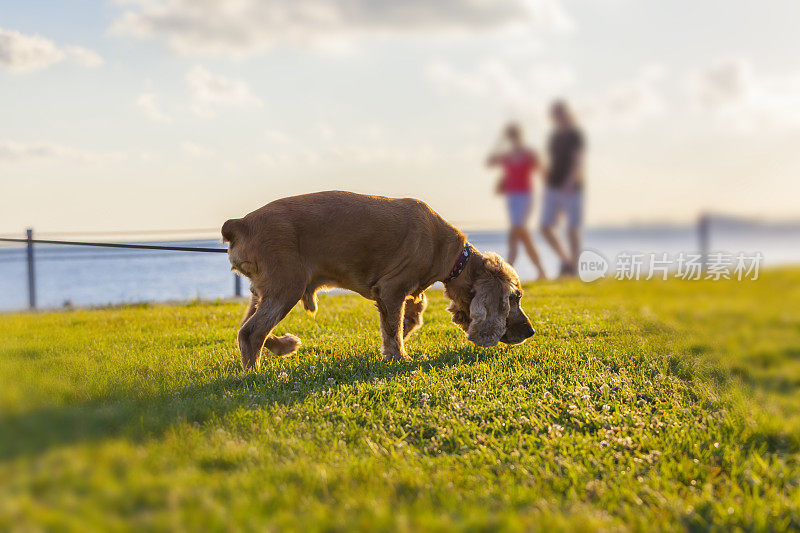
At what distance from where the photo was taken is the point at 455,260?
19.0ft

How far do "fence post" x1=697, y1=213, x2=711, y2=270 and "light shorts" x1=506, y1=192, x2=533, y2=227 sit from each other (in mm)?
7939

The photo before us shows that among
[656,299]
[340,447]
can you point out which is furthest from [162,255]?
[656,299]

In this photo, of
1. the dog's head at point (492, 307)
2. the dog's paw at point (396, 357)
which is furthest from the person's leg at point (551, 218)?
the dog's paw at point (396, 357)

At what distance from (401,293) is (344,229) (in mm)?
847

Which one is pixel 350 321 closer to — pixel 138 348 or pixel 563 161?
pixel 138 348

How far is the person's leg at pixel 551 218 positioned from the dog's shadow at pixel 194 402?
4.54 m

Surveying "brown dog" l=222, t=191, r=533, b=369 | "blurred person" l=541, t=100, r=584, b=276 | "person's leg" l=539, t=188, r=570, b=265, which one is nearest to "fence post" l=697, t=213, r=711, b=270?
"brown dog" l=222, t=191, r=533, b=369

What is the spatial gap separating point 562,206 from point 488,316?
4294 millimetres

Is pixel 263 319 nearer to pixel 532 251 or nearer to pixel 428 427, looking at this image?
pixel 428 427

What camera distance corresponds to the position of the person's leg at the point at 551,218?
9.62 meters

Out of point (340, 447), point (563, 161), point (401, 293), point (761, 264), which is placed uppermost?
point (563, 161)

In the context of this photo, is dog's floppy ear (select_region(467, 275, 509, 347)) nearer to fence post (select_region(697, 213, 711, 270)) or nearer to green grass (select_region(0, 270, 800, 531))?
green grass (select_region(0, 270, 800, 531))

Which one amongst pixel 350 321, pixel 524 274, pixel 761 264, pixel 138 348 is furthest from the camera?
pixel 524 274

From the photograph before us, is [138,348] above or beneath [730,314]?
beneath
